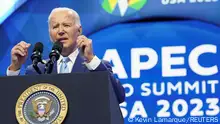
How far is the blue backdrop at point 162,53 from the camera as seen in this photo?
3.07 metres

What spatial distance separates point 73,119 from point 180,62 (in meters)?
2.00

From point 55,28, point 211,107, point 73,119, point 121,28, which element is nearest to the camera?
point 73,119

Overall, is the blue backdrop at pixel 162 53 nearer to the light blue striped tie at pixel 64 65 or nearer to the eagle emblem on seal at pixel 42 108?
the light blue striped tie at pixel 64 65

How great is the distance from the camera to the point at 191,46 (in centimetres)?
310

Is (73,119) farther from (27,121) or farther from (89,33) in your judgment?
(89,33)

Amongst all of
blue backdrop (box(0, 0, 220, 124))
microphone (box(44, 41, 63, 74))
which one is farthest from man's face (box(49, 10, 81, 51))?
blue backdrop (box(0, 0, 220, 124))

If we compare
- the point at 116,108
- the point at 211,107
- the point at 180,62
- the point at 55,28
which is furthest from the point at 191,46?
the point at 116,108

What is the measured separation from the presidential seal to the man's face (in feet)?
1.69

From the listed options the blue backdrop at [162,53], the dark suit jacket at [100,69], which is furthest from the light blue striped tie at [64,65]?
the blue backdrop at [162,53]

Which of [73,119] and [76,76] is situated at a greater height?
[76,76]

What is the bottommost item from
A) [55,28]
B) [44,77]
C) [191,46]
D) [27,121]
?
[27,121]

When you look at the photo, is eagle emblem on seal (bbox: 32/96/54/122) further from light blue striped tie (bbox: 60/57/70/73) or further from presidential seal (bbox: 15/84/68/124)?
light blue striped tie (bbox: 60/57/70/73)

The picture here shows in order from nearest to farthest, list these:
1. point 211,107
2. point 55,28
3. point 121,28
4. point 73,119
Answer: point 73,119, point 55,28, point 211,107, point 121,28

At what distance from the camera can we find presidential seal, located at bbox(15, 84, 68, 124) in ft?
3.91
